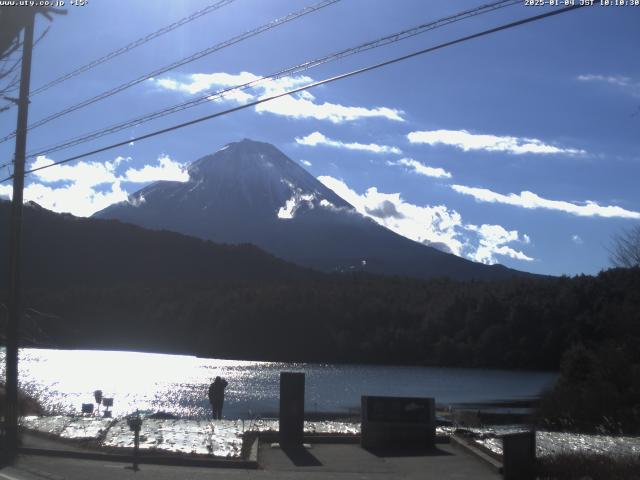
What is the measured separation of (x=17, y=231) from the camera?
17.5 metres

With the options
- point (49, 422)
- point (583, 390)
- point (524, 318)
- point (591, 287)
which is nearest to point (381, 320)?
point (524, 318)

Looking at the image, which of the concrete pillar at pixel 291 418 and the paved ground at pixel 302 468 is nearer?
the paved ground at pixel 302 468

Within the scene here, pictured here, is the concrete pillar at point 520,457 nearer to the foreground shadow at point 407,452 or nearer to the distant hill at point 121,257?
the foreground shadow at point 407,452

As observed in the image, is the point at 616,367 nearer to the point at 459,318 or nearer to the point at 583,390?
the point at 583,390

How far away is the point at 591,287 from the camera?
79.1 metres

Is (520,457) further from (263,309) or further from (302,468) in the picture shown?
(263,309)

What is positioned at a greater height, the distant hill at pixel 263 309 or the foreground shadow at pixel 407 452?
the distant hill at pixel 263 309

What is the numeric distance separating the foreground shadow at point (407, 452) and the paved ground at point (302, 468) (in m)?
0.04

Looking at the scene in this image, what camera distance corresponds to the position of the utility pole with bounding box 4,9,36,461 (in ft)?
56.2

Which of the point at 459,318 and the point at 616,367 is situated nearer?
the point at 616,367

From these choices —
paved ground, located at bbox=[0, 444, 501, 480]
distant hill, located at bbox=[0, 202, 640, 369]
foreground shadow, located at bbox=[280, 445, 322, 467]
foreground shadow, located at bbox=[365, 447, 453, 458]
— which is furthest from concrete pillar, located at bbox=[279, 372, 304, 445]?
distant hill, located at bbox=[0, 202, 640, 369]


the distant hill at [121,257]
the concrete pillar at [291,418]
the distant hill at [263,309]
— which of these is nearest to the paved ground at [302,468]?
the concrete pillar at [291,418]

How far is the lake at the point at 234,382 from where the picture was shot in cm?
5169

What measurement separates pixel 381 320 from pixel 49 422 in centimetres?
9406
